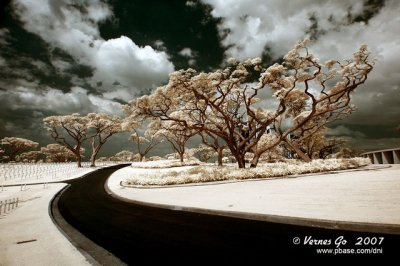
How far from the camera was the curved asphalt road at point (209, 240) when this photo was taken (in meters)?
5.04

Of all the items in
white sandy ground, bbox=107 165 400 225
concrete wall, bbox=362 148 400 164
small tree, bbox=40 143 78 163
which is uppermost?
small tree, bbox=40 143 78 163

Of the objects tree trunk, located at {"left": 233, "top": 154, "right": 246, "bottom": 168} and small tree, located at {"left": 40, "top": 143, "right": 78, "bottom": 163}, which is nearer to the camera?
tree trunk, located at {"left": 233, "top": 154, "right": 246, "bottom": 168}

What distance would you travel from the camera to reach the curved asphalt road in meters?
5.04

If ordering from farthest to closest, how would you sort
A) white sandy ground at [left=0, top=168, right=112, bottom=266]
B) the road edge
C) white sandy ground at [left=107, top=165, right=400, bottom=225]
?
white sandy ground at [left=107, top=165, right=400, bottom=225]
white sandy ground at [left=0, top=168, right=112, bottom=266]
the road edge

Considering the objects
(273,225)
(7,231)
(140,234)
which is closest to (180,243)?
(140,234)

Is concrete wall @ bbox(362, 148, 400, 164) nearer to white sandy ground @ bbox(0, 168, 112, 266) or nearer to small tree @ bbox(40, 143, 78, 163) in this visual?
white sandy ground @ bbox(0, 168, 112, 266)

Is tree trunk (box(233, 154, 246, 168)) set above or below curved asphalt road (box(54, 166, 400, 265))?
above

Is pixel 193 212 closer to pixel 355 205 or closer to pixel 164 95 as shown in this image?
pixel 355 205

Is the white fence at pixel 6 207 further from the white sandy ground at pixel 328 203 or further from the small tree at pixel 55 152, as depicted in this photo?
the small tree at pixel 55 152

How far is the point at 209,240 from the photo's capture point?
6.38m

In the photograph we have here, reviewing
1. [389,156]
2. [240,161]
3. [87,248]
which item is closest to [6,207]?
[87,248]

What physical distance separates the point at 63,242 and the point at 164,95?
20.2 metres

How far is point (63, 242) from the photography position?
7.46 meters

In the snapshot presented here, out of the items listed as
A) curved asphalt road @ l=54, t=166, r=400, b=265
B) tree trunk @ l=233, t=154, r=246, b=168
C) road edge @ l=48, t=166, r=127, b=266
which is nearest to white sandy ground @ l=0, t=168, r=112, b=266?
road edge @ l=48, t=166, r=127, b=266
